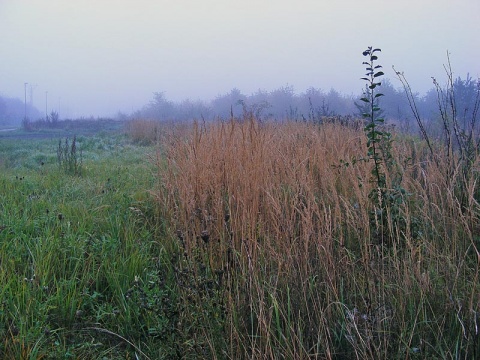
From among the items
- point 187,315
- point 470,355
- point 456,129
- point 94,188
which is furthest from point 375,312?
point 94,188

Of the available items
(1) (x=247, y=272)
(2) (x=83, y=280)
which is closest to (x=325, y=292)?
(1) (x=247, y=272)

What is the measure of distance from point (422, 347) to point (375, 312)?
237mm

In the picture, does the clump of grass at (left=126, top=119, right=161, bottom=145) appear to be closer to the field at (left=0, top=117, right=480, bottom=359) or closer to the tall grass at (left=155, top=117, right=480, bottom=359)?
the field at (left=0, top=117, right=480, bottom=359)

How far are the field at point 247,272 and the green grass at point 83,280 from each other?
0.01 metres

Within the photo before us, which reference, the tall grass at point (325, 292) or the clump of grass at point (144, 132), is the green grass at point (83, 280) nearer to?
the tall grass at point (325, 292)

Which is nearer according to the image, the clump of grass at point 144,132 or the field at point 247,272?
the field at point 247,272

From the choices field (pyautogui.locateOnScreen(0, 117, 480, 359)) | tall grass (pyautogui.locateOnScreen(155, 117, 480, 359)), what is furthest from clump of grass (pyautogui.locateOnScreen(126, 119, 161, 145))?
tall grass (pyautogui.locateOnScreen(155, 117, 480, 359))

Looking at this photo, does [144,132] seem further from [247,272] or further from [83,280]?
[247,272]

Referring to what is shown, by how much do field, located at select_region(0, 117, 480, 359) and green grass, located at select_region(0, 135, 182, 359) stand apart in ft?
0.04

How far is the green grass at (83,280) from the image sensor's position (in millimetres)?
2102

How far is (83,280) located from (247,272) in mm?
1205

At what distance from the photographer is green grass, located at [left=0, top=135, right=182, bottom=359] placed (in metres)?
2.10

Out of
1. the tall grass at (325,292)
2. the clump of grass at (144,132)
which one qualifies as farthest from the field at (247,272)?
the clump of grass at (144,132)

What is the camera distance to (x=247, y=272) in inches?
87.8
